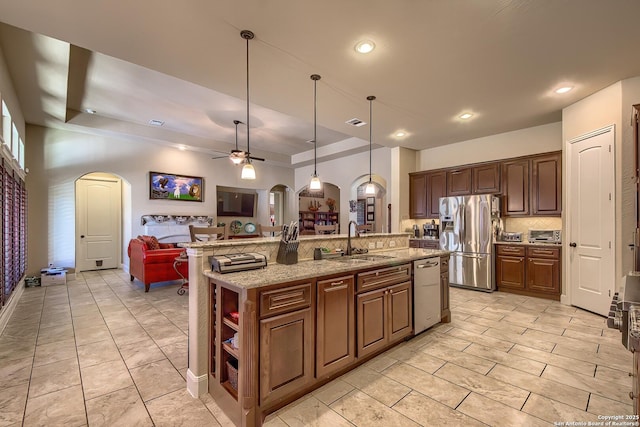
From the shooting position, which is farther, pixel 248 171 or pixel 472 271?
pixel 472 271

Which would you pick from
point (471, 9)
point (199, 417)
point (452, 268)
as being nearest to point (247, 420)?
point (199, 417)

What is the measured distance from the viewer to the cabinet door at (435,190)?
5.95m

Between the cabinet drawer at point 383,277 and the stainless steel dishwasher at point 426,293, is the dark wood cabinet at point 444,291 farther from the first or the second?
the cabinet drawer at point 383,277

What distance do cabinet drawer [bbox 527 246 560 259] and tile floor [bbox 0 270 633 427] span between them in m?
0.98

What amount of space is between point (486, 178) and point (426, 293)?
10.8 ft

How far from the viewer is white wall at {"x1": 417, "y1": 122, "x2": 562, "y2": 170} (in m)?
4.88

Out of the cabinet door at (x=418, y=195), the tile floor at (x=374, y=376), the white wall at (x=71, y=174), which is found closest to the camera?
the tile floor at (x=374, y=376)

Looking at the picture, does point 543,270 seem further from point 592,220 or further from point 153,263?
point 153,263

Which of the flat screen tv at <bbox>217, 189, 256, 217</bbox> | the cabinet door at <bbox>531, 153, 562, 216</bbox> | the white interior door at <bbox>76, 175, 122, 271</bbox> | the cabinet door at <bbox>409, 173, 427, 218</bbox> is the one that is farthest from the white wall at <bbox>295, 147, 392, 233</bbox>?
the white interior door at <bbox>76, 175, 122, 271</bbox>

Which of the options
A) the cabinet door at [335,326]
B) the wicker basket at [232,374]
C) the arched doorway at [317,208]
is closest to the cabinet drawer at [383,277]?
the cabinet door at [335,326]

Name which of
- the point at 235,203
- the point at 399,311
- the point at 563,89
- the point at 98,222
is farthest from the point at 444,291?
the point at 98,222

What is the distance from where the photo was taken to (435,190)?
19.9ft

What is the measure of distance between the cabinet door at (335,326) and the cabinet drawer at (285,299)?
0.13 m

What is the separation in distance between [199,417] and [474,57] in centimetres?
388
